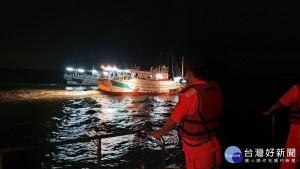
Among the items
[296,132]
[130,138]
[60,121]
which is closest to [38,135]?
[60,121]

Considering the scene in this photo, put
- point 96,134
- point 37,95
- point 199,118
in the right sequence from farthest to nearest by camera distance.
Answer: point 37,95
point 96,134
point 199,118

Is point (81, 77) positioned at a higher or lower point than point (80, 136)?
higher

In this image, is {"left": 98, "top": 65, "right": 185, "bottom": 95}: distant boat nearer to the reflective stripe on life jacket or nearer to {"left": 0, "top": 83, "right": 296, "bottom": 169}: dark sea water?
{"left": 0, "top": 83, "right": 296, "bottom": 169}: dark sea water

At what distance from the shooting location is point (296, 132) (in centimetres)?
405

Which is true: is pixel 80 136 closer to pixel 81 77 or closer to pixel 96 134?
pixel 96 134

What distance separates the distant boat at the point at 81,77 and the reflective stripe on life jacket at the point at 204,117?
167 feet

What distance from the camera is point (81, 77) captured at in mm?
52844

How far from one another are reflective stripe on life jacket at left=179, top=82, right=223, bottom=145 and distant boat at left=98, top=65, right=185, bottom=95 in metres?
31.3

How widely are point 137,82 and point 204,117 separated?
32.7 metres

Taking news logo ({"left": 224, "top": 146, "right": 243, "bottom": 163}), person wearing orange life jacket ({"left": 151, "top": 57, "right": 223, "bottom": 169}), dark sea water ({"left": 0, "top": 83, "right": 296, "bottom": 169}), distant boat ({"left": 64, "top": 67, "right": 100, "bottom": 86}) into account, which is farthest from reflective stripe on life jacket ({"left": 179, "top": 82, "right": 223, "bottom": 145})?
distant boat ({"left": 64, "top": 67, "right": 100, "bottom": 86})

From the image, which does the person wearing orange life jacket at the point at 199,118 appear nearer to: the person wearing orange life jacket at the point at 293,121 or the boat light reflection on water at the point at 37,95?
the person wearing orange life jacket at the point at 293,121

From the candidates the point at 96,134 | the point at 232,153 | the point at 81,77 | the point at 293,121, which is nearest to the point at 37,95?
the point at 81,77

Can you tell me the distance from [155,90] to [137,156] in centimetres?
2674

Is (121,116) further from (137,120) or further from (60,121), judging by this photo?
(60,121)
